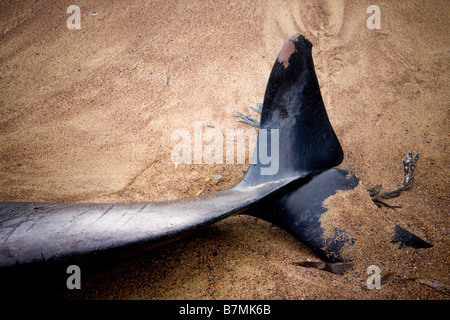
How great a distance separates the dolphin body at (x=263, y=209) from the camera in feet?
3.35

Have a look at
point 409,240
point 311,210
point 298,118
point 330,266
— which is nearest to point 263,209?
point 311,210

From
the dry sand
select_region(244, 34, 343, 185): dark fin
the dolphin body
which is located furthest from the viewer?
select_region(244, 34, 343, 185): dark fin

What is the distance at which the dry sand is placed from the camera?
A: 1.36 metres

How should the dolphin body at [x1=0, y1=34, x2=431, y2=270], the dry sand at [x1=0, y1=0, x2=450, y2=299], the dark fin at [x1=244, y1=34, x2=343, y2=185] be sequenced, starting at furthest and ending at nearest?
the dark fin at [x1=244, y1=34, x2=343, y2=185] < the dry sand at [x1=0, y1=0, x2=450, y2=299] < the dolphin body at [x1=0, y1=34, x2=431, y2=270]

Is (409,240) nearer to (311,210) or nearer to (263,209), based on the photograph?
(311,210)

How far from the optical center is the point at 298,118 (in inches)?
65.0

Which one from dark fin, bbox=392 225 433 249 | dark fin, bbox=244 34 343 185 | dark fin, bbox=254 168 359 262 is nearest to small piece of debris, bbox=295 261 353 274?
dark fin, bbox=254 168 359 262

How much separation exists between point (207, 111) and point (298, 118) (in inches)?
49.5

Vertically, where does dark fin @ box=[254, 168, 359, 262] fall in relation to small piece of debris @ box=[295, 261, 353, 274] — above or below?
above

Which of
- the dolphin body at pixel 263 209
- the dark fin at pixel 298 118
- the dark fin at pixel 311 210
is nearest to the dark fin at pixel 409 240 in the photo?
the dolphin body at pixel 263 209

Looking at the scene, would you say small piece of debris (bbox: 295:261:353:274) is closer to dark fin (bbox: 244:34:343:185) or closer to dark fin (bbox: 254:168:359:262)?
dark fin (bbox: 254:168:359:262)

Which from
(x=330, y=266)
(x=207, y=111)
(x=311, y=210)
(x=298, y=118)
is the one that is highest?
(x=207, y=111)
